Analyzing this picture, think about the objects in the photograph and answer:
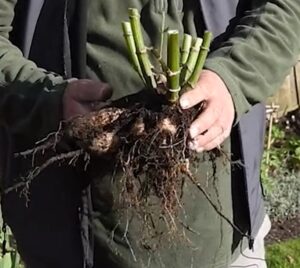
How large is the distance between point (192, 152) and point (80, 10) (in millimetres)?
402

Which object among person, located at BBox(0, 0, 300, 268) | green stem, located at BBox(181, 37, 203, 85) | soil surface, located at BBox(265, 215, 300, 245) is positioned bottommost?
soil surface, located at BBox(265, 215, 300, 245)

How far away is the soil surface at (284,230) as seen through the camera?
14.3 feet

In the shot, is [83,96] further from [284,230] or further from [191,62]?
[284,230]

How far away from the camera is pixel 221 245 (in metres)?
2.14

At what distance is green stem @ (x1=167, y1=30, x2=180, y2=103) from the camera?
169 centimetres

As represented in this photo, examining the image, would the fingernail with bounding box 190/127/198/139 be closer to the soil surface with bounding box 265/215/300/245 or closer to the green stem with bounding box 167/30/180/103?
Answer: the green stem with bounding box 167/30/180/103

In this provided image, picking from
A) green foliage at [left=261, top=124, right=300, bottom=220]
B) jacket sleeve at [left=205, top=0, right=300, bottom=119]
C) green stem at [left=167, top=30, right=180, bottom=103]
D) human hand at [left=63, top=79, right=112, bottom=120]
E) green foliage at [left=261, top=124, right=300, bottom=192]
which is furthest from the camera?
green foliage at [left=261, top=124, right=300, bottom=192]

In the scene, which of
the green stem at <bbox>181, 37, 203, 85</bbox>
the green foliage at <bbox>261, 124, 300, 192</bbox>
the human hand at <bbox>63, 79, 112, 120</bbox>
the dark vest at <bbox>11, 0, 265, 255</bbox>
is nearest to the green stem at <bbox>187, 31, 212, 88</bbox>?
the green stem at <bbox>181, 37, 203, 85</bbox>

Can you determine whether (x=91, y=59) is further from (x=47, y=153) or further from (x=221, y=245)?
(x=221, y=245)

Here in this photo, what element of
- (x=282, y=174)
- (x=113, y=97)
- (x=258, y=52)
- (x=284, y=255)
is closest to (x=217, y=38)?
(x=258, y=52)

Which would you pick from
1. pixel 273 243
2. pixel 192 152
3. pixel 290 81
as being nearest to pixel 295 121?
pixel 290 81

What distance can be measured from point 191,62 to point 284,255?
251 cm

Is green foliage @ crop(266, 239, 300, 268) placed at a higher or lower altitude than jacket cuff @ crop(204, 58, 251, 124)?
lower

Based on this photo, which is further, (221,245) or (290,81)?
(290,81)
